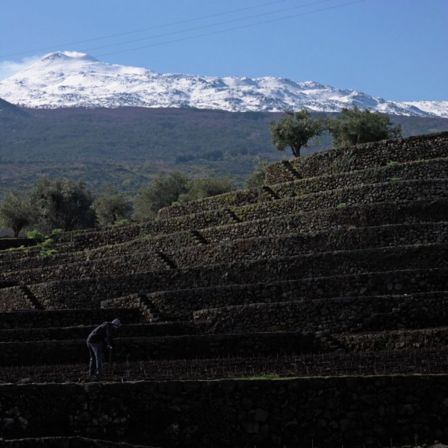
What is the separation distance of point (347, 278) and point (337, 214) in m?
9.86

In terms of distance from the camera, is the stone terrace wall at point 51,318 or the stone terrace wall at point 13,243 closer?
the stone terrace wall at point 51,318

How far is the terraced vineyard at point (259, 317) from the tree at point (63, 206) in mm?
35359

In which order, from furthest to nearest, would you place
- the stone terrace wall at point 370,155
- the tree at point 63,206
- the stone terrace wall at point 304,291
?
1. the tree at point 63,206
2. the stone terrace wall at point 370,155
3. the stone terrace wall at point 304,291

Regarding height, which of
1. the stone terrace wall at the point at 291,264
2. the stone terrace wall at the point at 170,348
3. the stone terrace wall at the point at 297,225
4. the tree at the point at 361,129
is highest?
the tree at the point at 361,129

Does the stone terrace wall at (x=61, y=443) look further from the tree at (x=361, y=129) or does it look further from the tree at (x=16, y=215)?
the tree at (x=16, y=215)

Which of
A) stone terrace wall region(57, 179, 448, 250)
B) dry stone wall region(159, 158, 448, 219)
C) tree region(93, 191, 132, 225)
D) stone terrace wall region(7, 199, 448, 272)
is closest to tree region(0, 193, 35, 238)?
tree region(93, 191, 132, 225)

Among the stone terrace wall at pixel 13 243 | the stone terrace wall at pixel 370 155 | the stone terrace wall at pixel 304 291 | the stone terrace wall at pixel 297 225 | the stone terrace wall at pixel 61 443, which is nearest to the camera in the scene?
the stone terrace wall at pixel 61 443

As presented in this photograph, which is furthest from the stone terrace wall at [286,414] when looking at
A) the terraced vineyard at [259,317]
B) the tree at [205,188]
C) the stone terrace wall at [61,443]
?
the tree at [205,188]

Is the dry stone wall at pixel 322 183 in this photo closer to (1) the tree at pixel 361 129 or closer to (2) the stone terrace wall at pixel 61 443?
(1) the tree at pixel 361 129

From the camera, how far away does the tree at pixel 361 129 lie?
8200 centimetres

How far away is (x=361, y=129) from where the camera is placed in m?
82.7

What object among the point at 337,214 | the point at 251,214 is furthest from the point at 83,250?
the point at 337,214

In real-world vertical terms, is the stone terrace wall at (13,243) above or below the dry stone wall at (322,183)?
below

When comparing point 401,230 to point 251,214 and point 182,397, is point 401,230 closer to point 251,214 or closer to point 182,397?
point 251,214
